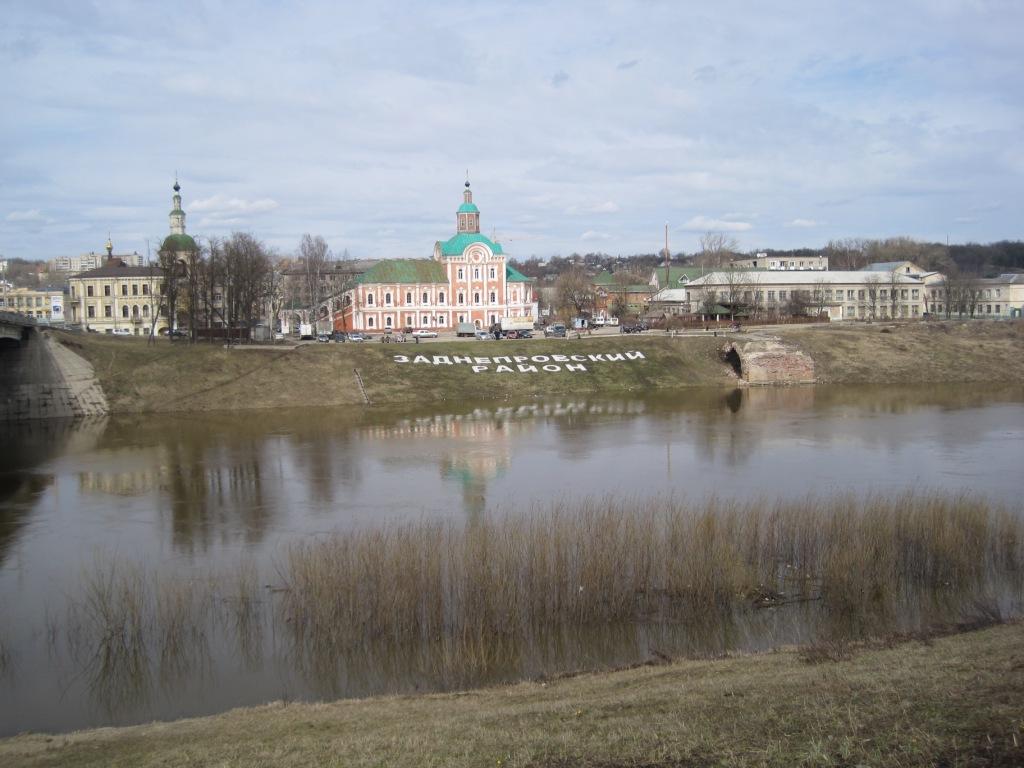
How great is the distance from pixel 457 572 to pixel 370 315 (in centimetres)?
7834

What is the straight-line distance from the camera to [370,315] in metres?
96.4

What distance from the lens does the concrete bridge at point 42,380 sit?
55.9 m

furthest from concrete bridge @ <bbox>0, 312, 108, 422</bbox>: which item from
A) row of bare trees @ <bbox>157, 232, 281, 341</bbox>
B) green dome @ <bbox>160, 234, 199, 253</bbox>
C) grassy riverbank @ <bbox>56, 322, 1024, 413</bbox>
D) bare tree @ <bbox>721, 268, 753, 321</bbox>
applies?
bare tree @ <bbox>721, 268, 753, 321</bbox>

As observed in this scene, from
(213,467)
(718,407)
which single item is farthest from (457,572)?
(718,407)

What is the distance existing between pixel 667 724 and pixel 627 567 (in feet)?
26.3

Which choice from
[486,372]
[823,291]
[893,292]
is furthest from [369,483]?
[893,292]

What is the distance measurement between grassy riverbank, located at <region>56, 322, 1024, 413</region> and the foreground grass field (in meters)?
45.3

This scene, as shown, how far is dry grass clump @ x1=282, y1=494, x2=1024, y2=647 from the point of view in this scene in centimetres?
1927

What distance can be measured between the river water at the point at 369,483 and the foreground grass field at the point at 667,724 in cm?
187

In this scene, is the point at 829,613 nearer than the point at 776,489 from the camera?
Yes

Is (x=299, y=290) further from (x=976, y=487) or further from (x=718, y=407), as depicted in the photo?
(x=976, y=487)

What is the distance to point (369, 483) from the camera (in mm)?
34750

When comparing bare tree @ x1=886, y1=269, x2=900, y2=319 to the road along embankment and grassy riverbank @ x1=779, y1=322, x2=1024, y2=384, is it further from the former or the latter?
the road along embankment

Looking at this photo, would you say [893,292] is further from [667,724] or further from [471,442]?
[667,724]
